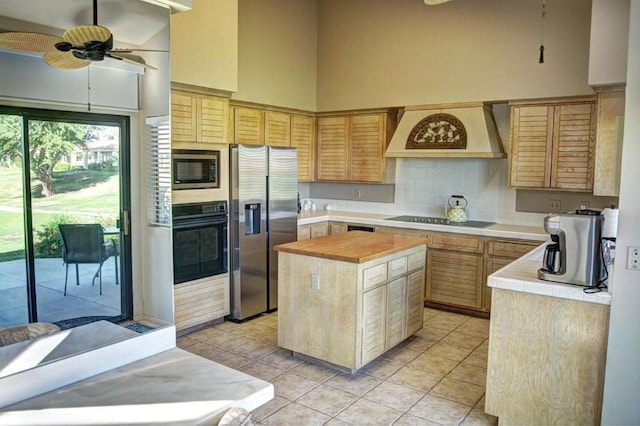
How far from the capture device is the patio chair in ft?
8.46

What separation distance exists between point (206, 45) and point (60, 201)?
2.39 metres

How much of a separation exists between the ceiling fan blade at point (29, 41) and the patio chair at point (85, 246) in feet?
2.94

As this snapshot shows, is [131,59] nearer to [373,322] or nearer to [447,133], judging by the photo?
[373,322]

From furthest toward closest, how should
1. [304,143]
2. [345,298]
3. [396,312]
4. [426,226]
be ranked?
[304,143], [426,226], [396,312], [345,298]

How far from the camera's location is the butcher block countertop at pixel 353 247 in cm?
364

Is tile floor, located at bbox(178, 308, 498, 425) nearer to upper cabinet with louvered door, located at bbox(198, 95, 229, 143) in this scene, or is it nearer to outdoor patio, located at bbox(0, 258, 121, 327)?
outdoor patio, located at bbox(0, 258, 121, 327)

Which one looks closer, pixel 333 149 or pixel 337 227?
pixel 337 227

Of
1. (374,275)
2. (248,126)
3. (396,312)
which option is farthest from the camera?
(248,126)

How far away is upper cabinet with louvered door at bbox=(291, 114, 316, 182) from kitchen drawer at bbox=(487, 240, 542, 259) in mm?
2567

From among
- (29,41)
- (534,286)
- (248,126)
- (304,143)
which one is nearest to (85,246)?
(29,41)

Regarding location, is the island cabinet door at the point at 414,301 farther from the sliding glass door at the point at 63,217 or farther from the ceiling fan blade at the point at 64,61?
the ceiling fan blade at the point at 64,61

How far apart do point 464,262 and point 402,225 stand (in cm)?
81

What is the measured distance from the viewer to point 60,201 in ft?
8.39

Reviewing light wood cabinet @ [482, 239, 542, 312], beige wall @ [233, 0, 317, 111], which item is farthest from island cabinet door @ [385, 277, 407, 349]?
beige wall @ [233, 0, 317, 111]
